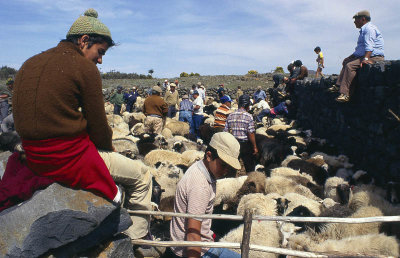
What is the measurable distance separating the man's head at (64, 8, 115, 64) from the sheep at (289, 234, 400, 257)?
3.00 metres

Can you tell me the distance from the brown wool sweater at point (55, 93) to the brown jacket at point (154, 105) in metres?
6.90

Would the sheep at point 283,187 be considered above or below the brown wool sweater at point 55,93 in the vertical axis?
below

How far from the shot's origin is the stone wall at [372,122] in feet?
18.4

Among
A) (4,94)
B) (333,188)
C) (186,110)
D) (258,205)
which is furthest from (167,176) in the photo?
(186,110)

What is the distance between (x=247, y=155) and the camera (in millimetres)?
6977

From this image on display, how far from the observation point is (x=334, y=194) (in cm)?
591

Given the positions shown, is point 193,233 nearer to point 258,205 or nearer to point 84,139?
point 84,139

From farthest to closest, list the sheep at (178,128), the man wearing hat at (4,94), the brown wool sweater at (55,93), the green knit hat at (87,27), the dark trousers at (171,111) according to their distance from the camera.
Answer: the dark trousers at (171,111)
the sheep at (178,128)
the man wearing hat at (4,94)
the green knit hat at (87,27)
the brown wool sweater at (55,93)

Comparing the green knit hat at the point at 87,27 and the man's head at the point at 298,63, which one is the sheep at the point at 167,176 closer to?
the green knit hat at the point at 87,27

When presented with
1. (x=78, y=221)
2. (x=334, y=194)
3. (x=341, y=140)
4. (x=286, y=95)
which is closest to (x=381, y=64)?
(x=334, y=194)

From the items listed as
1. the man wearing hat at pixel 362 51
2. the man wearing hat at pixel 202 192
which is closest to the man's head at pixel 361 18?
the man wearing hat at pixel 362 51

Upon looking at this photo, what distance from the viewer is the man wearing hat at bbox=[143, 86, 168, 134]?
923 centimetres

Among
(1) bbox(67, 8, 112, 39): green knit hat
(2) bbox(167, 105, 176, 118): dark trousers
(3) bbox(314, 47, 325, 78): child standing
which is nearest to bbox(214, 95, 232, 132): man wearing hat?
(1) bbox(67, 8, 112, 39): green knit hat

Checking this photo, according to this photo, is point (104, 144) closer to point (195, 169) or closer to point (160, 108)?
point (195, 169)
